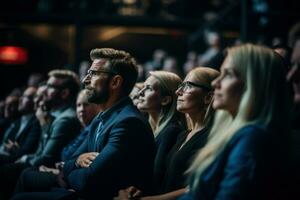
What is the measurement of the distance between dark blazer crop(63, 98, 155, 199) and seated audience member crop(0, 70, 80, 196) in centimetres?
200

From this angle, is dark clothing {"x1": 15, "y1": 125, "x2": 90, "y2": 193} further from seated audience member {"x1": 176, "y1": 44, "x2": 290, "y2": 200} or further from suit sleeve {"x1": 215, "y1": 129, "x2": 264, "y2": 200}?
suit sleeve {"x1": 215, "y1": 129, "x2": 264, "y2": 200}

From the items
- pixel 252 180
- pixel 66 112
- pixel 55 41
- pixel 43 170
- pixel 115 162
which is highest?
pixel 252 180

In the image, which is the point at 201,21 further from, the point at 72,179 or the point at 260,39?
the point at 72,179

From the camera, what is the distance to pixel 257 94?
2.79m

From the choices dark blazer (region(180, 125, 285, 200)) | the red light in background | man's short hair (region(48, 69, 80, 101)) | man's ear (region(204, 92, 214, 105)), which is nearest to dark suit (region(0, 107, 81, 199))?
man's short hair (region(48, 69, 80, 101))

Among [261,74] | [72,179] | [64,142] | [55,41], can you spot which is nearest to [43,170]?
[64,142]

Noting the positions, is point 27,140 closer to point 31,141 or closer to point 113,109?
point 31,141

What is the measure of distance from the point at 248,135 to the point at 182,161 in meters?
1.16

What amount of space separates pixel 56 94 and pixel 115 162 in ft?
9.33

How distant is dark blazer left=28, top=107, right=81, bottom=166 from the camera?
6.01 m

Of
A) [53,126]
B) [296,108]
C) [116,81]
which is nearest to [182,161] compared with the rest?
[116,81]

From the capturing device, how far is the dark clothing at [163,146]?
13.3 feet

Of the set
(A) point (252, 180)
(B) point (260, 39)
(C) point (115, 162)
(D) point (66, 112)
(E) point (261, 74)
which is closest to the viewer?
(A) point (252, 180)

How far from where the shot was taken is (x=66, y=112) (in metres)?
6.33
